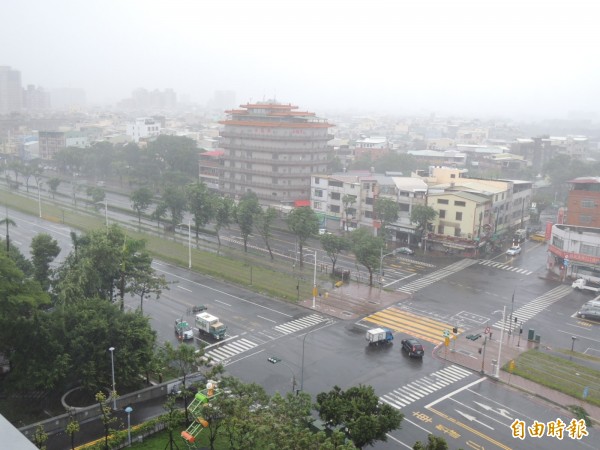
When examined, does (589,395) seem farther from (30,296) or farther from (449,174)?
(449,174)

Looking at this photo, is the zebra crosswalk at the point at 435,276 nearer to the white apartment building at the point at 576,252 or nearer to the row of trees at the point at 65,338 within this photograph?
the white apartment building at the point at 576,252

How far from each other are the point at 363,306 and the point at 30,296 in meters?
26.9

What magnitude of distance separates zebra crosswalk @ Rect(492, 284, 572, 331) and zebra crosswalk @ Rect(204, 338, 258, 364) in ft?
→ 65.7

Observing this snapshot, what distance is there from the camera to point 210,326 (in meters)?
41.9

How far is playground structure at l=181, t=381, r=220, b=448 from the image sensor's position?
26227mm

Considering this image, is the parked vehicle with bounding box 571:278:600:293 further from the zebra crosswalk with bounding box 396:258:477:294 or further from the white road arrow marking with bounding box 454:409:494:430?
the white road arrow marking with bounding box 454:409:494:430

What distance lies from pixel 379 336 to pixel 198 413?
18.2 meters

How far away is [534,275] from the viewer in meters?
59.7

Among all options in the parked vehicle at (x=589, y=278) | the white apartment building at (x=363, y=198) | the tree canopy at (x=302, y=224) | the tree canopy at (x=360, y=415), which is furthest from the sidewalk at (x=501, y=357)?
the white apartment building at (x=363, y=198)

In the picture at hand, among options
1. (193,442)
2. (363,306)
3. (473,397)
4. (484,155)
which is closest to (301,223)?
(363,306)

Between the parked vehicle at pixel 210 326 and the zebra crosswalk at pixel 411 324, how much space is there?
39.3ft

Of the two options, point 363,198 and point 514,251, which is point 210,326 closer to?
point 363,198

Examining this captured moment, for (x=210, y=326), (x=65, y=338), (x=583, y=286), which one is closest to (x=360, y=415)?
(x=65, y=338)

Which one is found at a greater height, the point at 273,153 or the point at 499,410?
the point at 273,153
